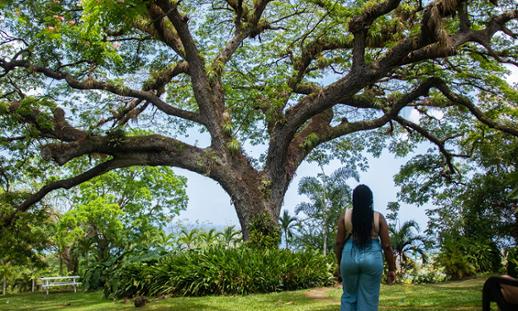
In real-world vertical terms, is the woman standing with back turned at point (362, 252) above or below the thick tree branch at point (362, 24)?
below

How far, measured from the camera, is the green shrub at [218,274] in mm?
10523

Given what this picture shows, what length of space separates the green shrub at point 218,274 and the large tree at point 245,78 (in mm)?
2695

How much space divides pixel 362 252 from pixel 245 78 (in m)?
13.1

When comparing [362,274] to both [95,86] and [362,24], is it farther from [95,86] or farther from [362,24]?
[95,86]

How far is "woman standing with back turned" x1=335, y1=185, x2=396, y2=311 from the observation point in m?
4.41

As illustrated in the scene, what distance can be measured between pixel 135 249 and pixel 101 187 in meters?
10.3

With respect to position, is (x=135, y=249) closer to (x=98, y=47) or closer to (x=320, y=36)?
(x=98, y=47)

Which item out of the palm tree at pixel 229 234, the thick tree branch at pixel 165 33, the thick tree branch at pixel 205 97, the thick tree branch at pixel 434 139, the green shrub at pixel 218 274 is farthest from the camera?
the palm tree at pixel 229 234

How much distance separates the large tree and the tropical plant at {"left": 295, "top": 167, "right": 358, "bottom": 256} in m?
5.29


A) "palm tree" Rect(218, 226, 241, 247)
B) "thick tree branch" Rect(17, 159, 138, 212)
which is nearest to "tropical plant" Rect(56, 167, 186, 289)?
"palm tree" Rect(218, 226, 241, 247)

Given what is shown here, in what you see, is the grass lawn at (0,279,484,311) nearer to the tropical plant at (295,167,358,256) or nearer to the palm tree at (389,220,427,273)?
the palm tree at (389,220,427,273)

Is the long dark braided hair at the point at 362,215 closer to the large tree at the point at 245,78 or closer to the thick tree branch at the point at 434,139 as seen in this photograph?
the large tree at the point at 245,78

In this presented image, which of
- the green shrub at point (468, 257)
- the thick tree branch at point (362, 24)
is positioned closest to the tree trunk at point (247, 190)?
the thick tree branch at point (362, 24)

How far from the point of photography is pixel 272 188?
584 inches
